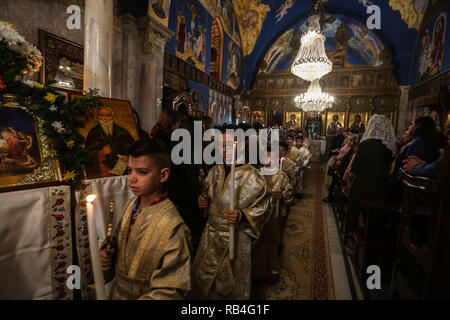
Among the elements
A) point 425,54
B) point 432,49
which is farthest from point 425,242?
point 425,54

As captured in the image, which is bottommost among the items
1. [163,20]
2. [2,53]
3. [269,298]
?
[269,298]

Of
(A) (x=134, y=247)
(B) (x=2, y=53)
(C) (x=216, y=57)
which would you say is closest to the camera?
(A) (x=134, y=247)

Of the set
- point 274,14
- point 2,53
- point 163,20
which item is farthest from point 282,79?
point 2,53

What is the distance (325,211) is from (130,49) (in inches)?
257

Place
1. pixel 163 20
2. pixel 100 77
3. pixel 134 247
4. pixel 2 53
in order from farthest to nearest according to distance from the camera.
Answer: pixel 163 20
pixel 100 77
pixel 2 53
pixel 134 247

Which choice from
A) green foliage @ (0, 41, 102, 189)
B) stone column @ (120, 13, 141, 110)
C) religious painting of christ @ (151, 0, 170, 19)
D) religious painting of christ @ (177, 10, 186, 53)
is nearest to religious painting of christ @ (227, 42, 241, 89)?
religious painting of christ @ (177, 10, 186, 53)

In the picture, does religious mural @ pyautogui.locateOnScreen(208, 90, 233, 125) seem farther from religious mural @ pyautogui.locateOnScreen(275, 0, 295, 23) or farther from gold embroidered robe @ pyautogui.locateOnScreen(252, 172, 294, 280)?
gold embroidered robe @ pyautogui.locateOnScreen(252, 172, 294, 280)

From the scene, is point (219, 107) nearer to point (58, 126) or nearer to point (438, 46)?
point (438, 46)

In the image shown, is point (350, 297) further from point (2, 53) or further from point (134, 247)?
point (2, 53)

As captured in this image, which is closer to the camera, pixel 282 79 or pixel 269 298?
pixel 269 298

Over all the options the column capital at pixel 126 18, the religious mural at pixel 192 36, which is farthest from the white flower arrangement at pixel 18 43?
the religious mural at pixel 192 36

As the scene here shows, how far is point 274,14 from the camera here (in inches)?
544

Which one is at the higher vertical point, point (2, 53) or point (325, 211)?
point (2, 53)

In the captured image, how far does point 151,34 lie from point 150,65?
79 cm
